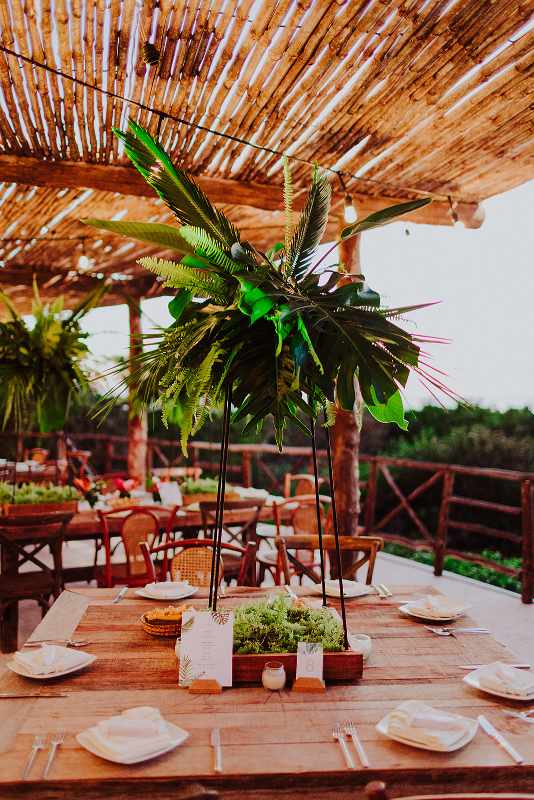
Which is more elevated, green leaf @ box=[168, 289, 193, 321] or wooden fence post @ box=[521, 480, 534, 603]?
green leaf @ box=[168, 289, 193, 321]

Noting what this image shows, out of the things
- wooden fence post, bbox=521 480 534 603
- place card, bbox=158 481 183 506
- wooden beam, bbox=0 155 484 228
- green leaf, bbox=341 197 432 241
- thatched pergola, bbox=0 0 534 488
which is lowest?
wooden fence post, bbox=521 480 534 603

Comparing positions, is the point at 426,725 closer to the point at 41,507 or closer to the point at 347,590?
the point at 347,590

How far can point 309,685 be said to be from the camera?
1.99m

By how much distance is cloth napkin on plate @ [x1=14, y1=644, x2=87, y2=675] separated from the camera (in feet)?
6.72

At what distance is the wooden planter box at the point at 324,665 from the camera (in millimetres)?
2039

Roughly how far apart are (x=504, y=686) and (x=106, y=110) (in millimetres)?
3307

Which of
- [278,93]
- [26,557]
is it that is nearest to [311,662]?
[26,557]

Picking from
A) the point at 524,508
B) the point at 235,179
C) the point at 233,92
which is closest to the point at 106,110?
the point at 233,92

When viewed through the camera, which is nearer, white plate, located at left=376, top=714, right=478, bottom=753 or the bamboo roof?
white plate, located at left=376, top=714, right=478, bottom=753

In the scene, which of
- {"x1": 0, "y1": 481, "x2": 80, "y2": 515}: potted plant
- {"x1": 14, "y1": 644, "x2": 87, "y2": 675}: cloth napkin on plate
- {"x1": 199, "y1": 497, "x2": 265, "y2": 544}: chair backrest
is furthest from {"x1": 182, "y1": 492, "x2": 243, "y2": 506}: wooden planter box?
{"x1": 14, "y1": 644, "x2": 87, "y2": 675}: cloth napkin on plate

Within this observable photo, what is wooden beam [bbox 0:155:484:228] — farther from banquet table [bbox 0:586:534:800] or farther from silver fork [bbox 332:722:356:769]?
silver fork [bbox 332:722:356:769]

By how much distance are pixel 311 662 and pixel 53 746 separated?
709 mm

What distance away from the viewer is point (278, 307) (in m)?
1.87

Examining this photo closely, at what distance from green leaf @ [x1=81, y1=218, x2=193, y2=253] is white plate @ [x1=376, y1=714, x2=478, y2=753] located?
126 cm
